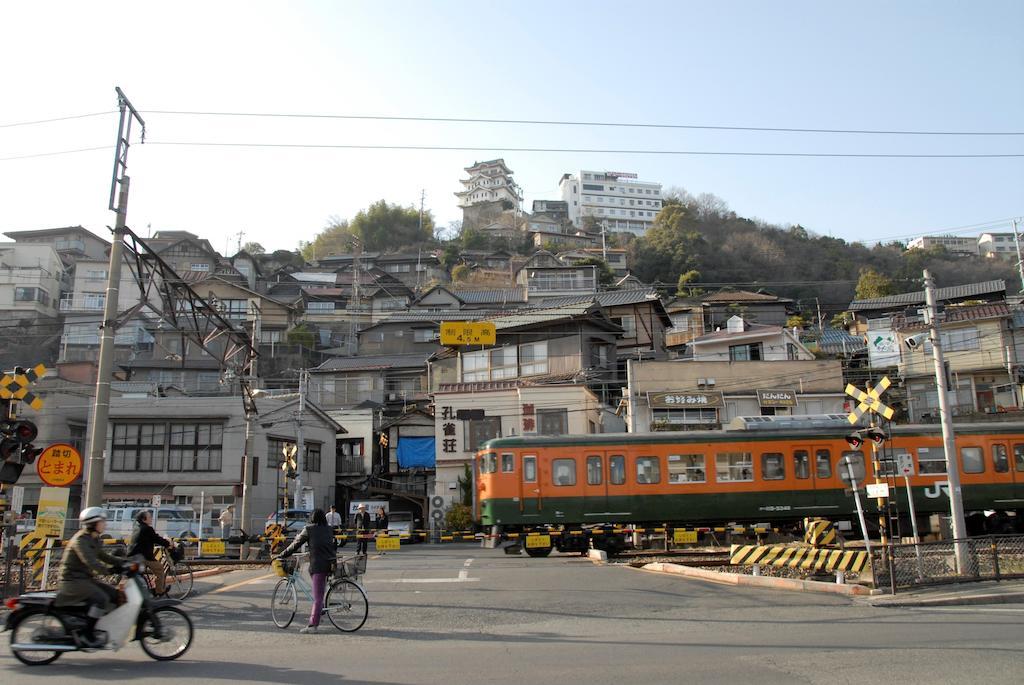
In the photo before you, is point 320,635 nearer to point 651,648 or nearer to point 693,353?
point 651,648

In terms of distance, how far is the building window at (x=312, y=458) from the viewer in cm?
3800

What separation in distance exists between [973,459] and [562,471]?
10.5 m

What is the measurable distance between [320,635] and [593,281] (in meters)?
47.7

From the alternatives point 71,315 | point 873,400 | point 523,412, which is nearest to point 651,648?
point 873,400

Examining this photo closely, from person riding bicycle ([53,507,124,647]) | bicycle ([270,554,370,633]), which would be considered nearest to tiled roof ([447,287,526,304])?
bicycle ([270,554,370,633])

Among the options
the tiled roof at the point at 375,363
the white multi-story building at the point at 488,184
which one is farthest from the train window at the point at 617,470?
the white multi-story building at the point at 488,184

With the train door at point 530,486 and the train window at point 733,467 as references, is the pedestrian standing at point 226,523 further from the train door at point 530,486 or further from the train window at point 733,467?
the train window at point 733,467

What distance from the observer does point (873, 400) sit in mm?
14719

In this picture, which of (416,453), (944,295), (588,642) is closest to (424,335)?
(416,453)

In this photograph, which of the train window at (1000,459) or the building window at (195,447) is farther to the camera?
the building window at (195,447)

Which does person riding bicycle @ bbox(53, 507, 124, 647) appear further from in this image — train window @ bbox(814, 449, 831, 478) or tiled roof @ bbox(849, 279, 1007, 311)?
tiled roof @ bbox(849, 279, 1007, 311)

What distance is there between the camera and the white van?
25.7m

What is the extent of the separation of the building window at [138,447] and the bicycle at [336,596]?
28.8 m

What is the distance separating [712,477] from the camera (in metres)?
19.7
